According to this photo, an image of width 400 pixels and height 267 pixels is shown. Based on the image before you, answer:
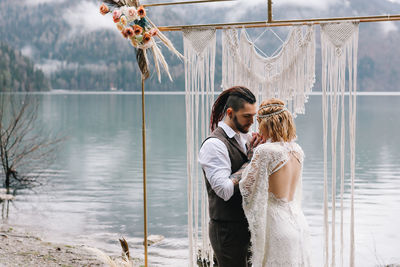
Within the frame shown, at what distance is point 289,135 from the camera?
2.15m

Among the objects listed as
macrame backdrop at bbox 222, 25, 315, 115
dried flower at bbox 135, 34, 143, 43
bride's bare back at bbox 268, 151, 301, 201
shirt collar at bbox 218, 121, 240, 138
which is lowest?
bride's bare back at bbox 268, 151, 301, 201

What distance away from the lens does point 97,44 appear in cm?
13225

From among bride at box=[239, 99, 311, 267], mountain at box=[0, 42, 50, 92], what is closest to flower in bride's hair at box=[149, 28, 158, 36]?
bride at box=[239, 99, 311, 267]

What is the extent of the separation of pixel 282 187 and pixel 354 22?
5.12 ft

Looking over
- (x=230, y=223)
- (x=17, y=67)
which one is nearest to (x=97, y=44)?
(x=17, y=67)

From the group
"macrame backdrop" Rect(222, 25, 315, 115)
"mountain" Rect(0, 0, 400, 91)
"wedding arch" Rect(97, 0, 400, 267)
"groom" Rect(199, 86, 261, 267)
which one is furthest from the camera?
"mountain" Rect(0, 0, 400, 91)

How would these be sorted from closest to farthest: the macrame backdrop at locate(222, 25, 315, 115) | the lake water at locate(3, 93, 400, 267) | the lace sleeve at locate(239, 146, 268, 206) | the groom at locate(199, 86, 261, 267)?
the lace sleeve at locate(239, 146, 268, 206) < the groom at locate(199, 86, 261, 267) < the macrame backdrop at locate(222, 25, 315, 115) < the lake water at locate(3, 93, 400, 267)

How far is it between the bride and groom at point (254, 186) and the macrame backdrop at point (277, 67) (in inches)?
47.7

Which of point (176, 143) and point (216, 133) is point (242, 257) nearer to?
point (216, 133)

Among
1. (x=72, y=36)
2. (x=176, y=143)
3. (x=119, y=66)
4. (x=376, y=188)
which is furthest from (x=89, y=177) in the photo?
(x=72, y=36)

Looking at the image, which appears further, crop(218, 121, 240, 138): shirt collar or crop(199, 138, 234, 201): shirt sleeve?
crop(218, 121, 240, 138): shirt collar

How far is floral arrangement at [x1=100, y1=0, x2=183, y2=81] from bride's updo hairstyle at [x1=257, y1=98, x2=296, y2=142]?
1.01 m

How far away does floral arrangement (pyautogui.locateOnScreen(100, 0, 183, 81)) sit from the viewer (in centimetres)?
299

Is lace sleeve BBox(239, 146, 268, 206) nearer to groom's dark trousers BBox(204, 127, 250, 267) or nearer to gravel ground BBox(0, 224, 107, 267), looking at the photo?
groom's dark trousers BBox(204, 127, 250, 267)
